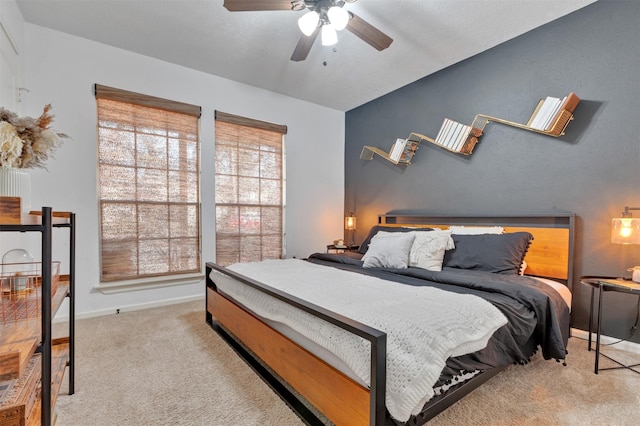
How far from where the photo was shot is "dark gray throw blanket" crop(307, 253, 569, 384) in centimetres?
155

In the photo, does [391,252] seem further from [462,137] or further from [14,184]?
[14,184]

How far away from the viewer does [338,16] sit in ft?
6.84

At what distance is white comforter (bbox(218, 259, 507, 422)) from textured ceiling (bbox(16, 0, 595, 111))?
2314 millimetres

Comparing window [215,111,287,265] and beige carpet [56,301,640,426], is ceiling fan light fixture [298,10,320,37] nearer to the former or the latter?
window [215,111,287,265]

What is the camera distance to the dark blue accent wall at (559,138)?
7.90 ft

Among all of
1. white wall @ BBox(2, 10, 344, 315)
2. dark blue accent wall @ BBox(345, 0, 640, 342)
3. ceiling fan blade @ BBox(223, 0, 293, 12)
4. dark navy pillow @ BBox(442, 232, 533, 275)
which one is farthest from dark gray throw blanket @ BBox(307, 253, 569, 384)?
white wall @ BBox(2, 10, 344, 315)

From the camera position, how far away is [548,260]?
271 centimetres

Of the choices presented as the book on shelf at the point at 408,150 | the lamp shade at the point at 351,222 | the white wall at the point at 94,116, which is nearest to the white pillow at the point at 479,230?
the book on shelf at the point at 408,150

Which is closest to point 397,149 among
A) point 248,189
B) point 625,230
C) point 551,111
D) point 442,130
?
point 442,130

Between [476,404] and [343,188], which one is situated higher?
[343,188]

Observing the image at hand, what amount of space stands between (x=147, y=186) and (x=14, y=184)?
2418 millimetres

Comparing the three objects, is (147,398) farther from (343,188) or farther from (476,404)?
(343,188)

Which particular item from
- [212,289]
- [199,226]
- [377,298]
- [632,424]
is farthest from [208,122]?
[632,424]

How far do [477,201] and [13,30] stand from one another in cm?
451
